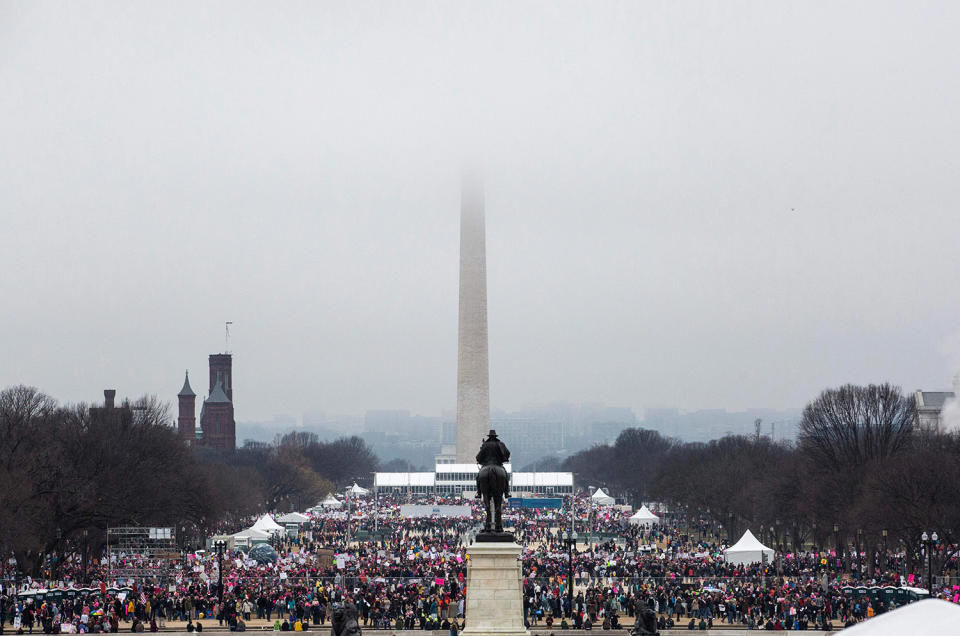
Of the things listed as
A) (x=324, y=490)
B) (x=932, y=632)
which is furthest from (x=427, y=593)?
(x=324, y=490)

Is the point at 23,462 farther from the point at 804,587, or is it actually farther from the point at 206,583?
the point at 804,587

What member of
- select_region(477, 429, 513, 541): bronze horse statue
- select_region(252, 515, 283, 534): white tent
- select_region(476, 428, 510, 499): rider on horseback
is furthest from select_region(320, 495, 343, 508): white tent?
select_region(476, 428, 510, 499): rider on horseback

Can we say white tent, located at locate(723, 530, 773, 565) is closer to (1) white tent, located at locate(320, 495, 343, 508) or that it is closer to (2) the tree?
(2) the tree

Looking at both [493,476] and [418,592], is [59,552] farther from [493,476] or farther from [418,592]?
[493,476]

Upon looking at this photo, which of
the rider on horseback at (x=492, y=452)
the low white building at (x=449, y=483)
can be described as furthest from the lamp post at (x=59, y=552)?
the low white building at (x=449, y=483)

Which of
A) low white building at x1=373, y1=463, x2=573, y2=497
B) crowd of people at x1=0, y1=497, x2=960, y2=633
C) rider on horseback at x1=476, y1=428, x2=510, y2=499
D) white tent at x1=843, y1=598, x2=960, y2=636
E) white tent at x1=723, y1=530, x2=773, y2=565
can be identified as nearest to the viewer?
white tent at x1=843, y1=598, x2=960, y2=636

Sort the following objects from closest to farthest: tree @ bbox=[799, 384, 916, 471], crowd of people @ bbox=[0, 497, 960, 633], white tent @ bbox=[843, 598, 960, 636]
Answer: white tent @ bbox=[843, 598, 960, 636] → crowd of people @ bbox=[0, 497, 960, 633] → tree @ bbox=[799, 384, 916, 471]

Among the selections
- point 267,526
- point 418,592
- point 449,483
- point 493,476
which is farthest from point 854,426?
point 449,483

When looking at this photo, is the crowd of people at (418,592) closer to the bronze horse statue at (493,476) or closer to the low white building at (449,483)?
the bronze horse statue at (493,476)
